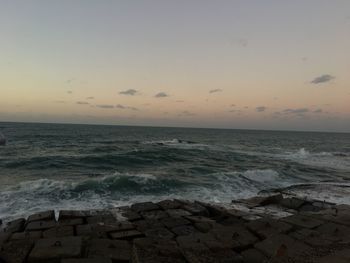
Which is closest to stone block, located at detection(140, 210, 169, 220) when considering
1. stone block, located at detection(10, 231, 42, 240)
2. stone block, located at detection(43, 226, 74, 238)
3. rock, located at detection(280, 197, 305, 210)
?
stone block, located at detection(43, 226, 74, 238)

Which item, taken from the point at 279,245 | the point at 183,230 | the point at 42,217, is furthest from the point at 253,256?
the point at 42,217

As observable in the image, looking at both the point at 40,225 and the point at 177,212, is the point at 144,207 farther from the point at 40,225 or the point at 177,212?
the point at 40,225

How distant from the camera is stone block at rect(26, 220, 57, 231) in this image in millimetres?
9062

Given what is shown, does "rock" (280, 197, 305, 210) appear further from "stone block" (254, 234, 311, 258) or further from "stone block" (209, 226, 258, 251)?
"stone block" (254, 234, 311, 258)

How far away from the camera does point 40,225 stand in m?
9.30

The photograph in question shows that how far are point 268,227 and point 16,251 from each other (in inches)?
251

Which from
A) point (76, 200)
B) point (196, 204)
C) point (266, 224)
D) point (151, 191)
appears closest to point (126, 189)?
point (151, 191)

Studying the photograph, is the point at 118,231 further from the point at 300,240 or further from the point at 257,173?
the point at 257,173

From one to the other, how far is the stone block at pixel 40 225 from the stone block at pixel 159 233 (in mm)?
2796

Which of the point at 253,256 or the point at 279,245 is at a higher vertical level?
→ the point at 279,245

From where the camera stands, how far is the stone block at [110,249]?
699 centimetres

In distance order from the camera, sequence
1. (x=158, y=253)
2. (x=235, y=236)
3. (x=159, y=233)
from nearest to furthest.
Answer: (x=158, y=253) → (x=235, y=236) → (x=159, y=233)

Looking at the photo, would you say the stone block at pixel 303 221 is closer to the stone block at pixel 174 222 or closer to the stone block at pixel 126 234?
the stone block at pixel 174 222

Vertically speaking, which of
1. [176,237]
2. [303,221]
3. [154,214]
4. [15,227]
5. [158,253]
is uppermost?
[158,253]
